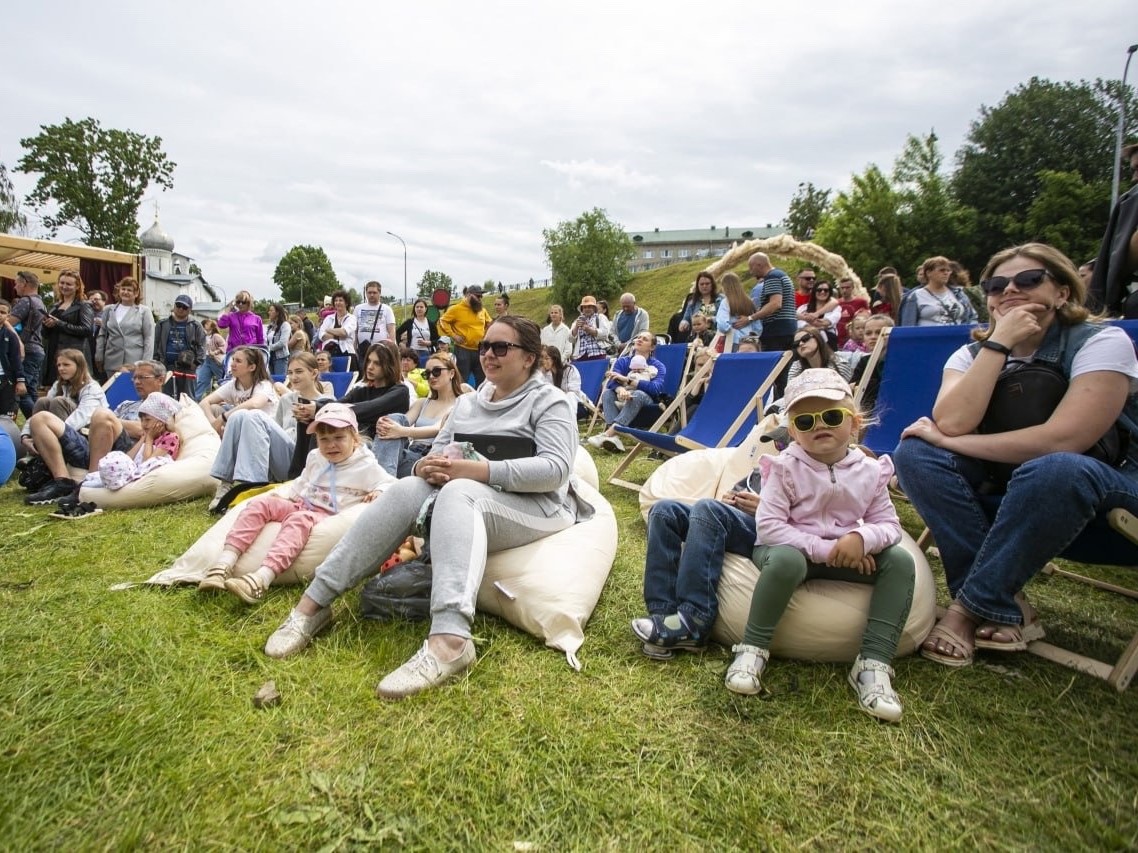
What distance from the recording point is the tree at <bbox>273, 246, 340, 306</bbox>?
80.2 metres

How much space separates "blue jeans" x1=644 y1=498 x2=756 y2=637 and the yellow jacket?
688 cm

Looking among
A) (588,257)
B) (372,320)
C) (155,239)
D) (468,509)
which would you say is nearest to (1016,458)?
(468,509)

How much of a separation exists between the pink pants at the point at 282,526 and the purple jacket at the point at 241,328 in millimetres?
7116

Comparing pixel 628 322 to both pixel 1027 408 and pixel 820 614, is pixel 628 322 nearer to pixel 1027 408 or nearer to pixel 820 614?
pixel 1027 408

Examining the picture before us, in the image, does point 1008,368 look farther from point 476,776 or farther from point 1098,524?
point 476,776

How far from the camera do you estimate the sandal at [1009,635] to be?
2094 mm

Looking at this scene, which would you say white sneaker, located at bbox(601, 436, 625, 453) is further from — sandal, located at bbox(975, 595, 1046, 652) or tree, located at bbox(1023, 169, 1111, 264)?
tree, located at bbox(1023, 169, 1111, 264)

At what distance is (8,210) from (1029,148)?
4784cm

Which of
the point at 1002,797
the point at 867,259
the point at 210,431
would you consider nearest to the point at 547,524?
the point at 1002,797

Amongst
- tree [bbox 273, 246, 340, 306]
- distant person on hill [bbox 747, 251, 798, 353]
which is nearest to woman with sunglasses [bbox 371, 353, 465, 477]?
distant person on hill [bbox 747, 251, 798, 353]

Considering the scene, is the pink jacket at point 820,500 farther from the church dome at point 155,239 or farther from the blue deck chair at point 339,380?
the church dome at point 155,239

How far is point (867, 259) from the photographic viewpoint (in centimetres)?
2780

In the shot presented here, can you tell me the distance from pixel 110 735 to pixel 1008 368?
10.4ft

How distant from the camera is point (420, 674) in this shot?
2039 mm
